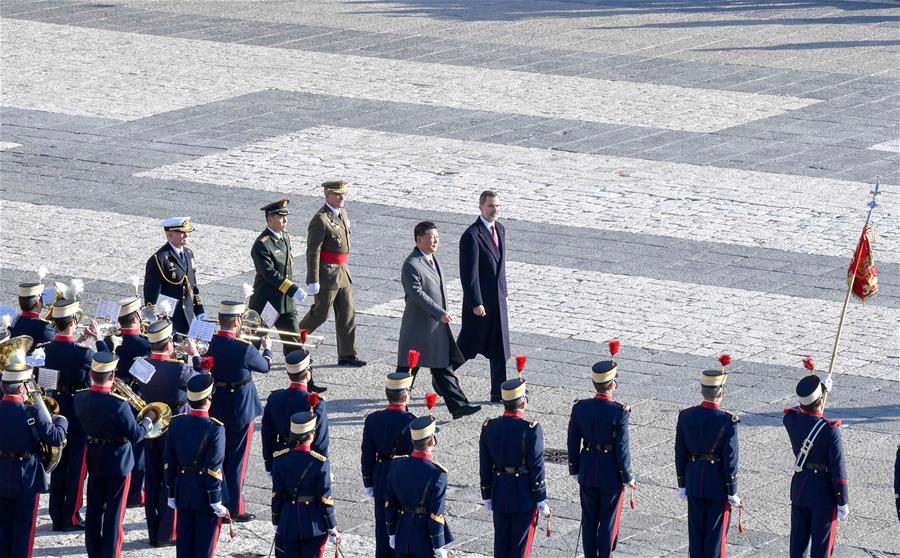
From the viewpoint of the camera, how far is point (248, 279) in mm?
15430

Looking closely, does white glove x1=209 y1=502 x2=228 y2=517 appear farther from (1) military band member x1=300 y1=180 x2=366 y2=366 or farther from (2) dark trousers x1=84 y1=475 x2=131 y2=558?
(1) military band member x1=300 y1=180 x2=366 y2=366

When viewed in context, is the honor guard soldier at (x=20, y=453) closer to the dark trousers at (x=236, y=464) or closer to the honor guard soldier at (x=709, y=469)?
the dark trousers at (x=236, y=464)

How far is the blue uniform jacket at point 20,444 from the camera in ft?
30.6

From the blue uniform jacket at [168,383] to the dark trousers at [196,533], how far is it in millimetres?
1025

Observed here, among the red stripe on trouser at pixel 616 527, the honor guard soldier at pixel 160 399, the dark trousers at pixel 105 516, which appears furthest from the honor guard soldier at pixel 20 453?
the red stripe on trouser at pixel 616 527

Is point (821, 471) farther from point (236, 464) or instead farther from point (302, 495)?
point (236, 464)

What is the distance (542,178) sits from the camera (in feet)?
62.8

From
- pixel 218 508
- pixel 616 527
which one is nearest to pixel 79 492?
pixel 218 508

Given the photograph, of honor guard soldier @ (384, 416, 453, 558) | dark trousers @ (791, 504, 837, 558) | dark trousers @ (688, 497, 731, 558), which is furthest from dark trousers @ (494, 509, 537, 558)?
dark trousers @ (791, 504, 837, 558)

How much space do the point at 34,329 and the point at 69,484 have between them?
143 cm

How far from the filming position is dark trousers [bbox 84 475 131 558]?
9617 millimetres

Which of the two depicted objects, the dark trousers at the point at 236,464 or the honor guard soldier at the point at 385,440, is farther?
the dark trousers at the point at 236,464

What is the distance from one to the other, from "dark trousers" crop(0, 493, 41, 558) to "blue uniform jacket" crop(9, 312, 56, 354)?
1.88m

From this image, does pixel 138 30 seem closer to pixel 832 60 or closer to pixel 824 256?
pixel 832 60
